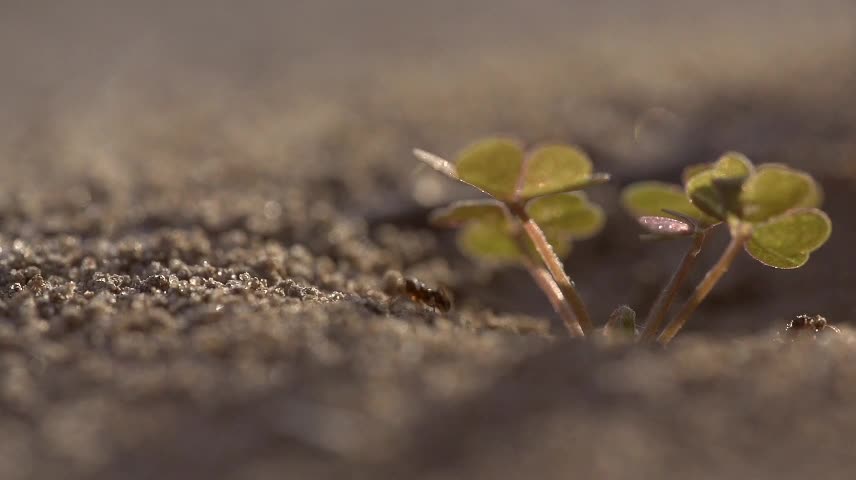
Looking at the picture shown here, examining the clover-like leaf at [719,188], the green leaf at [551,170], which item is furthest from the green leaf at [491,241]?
the clover-like leaf at [719,188]

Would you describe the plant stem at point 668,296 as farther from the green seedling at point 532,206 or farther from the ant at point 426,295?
the ant at point 426,295

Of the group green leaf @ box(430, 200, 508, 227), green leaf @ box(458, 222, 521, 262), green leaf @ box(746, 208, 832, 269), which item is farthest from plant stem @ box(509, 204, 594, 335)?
green leaf @ box(746, 208, 832, 269)

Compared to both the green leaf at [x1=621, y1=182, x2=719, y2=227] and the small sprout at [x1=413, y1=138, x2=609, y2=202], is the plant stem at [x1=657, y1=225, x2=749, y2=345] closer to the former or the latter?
the green leaf at [x1=621, y1=182, x2=719, y2=227]

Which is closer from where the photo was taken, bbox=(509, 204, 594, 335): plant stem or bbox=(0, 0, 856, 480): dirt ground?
bbox=(0, 0, 856, 480): dirt ground

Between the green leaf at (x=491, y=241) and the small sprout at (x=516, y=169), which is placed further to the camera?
the green leaf at (x=491, y=241)

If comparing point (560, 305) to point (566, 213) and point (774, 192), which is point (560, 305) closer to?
point (566, 213)

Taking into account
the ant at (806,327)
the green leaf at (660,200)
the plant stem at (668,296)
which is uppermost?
the green leaf at (660,200)

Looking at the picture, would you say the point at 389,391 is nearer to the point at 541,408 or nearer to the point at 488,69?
the point at 541,408

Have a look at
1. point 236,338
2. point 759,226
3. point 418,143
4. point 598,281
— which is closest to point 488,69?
point 418,143
